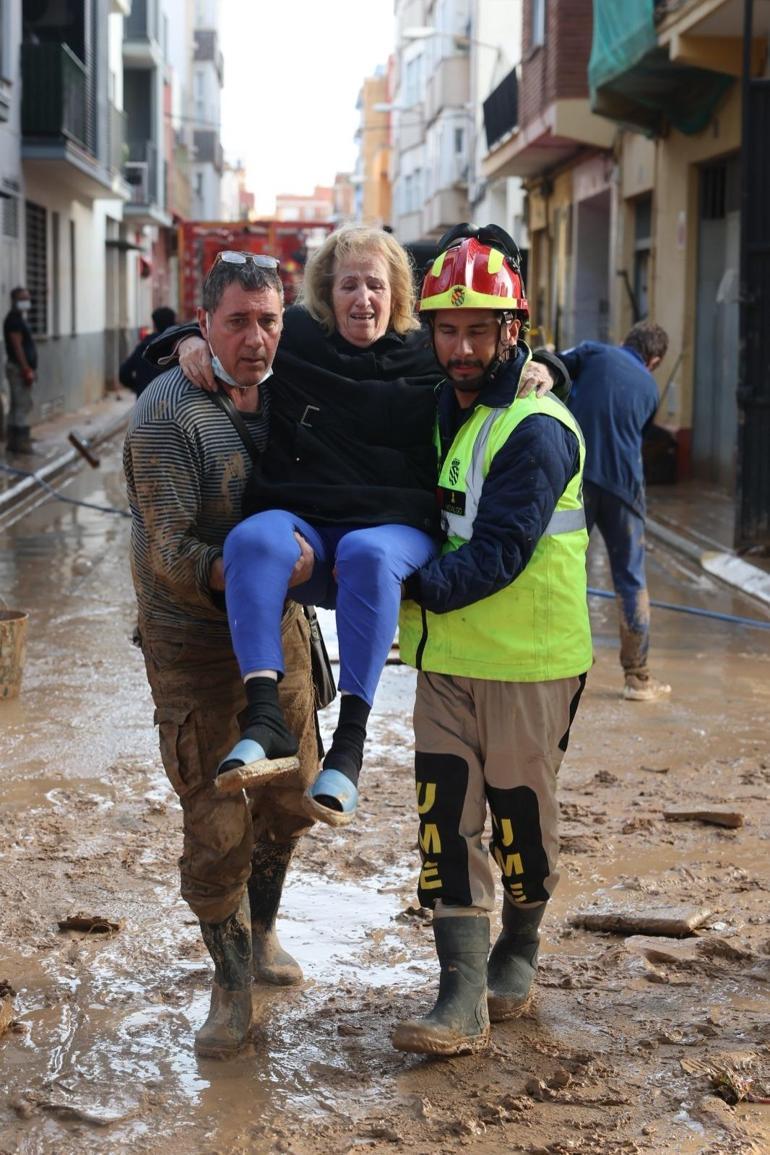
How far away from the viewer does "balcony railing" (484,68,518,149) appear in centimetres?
2899

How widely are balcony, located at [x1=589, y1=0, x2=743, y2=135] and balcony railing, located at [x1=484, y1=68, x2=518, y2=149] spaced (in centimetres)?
865

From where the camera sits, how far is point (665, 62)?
1797 centimetres

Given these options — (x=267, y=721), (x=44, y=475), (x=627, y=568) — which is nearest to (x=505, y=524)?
(x=267, y=721)

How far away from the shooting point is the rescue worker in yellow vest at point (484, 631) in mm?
3863

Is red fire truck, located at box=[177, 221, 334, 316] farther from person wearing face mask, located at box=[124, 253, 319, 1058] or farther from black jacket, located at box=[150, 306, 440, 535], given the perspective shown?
person wearing face mask, located at box=[124, 253, 319, 1058]

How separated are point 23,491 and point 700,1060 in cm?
1435

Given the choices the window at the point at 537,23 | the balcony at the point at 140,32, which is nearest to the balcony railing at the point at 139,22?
the balcony at the point at 140,32

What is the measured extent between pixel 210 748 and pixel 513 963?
3.20ft

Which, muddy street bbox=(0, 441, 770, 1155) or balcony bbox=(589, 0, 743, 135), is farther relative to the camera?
balcony bbox=(589, 0, 743, 135)

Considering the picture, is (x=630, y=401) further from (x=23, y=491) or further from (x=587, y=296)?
(x=587, y=296)

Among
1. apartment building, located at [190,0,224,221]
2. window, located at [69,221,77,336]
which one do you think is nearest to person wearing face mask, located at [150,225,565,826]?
window, located at [69,221,77,336]

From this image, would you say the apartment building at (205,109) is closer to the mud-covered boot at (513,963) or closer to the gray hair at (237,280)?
the gray hair at (237,280)

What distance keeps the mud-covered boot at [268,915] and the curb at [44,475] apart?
11720mm

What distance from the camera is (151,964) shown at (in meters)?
4.66
